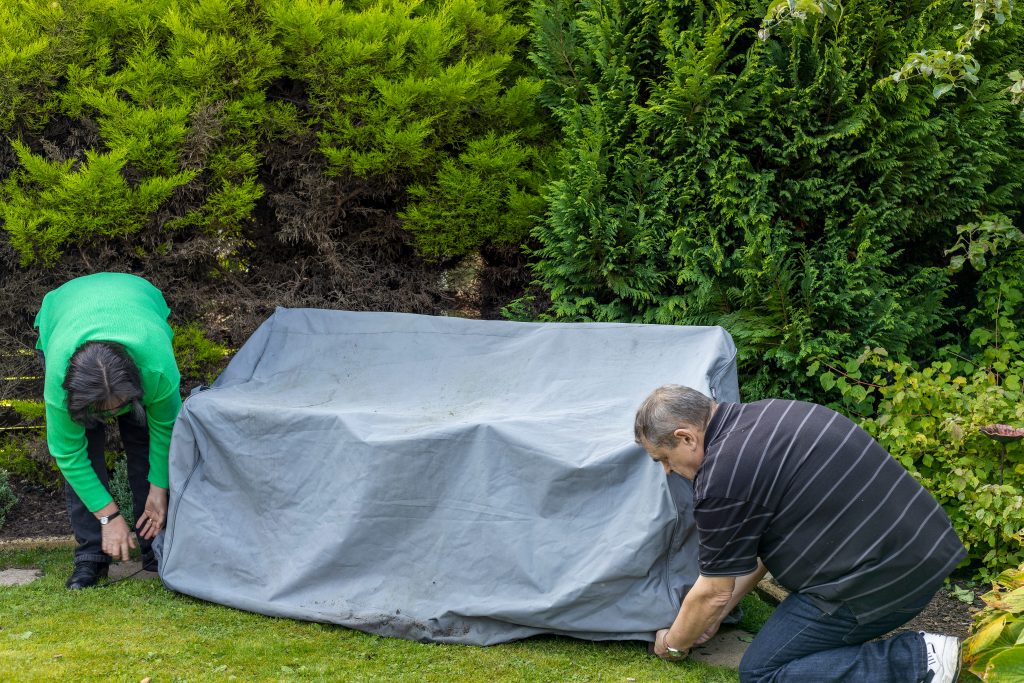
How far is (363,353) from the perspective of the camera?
166 inches

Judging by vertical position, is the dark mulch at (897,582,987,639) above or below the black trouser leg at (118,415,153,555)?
below

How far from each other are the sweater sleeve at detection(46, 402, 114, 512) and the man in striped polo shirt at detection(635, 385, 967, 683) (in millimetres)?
2359

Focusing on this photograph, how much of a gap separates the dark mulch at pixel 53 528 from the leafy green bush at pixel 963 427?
0.24 meters

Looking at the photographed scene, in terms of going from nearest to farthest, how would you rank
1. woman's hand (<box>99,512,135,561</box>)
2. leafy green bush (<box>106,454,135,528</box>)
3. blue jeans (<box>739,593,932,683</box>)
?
blue jeans (<box>739,593,932,683</box>)
woman's hand (<box>99,512,135,561</box>)
leafy green bush (<box>106,454,135,528</box>)

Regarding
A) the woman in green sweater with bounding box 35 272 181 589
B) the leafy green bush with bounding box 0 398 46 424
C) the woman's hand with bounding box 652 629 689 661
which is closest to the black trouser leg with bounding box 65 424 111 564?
the woman in green sweater with bounding box 35 272 181 589

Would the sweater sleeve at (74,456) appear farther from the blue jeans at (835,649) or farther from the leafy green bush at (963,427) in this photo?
the leafy green bush at (963,427)

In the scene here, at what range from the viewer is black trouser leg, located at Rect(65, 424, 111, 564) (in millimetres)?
3949

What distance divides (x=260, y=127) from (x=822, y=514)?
360 cm

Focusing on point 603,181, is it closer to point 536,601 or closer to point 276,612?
point 536,601

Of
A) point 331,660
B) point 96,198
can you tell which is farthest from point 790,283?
point 96,198

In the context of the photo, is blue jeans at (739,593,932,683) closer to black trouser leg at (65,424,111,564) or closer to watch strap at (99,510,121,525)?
watch strap at (99,510,121,525)

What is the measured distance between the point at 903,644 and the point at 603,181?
2590 mm

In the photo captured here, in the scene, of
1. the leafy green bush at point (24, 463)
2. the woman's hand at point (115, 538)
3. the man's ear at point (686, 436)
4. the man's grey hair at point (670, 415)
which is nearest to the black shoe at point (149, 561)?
the woman's hand at point (115, 538)

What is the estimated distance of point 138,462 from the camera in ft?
13.4
